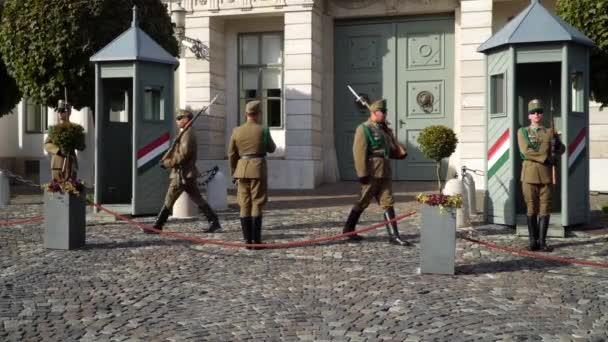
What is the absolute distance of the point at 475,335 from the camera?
514cm

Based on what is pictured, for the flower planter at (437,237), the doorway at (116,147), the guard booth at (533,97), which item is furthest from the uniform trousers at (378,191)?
the doorway at (116,147)

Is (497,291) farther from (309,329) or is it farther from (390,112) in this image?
(390,112)

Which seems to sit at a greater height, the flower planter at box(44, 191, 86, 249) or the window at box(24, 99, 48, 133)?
the window at box(24, 99, 48, 133)

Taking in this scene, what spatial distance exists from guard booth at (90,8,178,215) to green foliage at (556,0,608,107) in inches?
233

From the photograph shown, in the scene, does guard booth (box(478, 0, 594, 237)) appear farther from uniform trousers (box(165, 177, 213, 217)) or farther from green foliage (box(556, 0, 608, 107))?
uniform trousers (box(165, 177, 213, 217))

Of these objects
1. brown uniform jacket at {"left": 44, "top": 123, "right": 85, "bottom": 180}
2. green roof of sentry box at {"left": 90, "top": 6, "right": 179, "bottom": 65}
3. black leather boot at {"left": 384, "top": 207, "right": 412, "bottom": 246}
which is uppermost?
green roof of sentry box at {"left": 90, "top": 6, "right": 179, "bottom": 65}

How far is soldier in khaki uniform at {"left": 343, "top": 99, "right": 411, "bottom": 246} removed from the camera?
28.8ft

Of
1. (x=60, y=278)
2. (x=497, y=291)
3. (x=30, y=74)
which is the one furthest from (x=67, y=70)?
(x=497, y=291)

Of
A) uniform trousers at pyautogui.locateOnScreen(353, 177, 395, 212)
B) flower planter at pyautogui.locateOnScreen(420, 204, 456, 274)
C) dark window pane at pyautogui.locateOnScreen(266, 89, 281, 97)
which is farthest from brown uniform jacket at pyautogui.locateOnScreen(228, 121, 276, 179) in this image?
dark window pane at pyautogui.locateOnScreen(266, 89, 281, 97)

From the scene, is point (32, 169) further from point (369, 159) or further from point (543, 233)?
point (543, 233)

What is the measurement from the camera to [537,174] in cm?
855

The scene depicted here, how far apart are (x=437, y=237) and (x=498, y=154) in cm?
339

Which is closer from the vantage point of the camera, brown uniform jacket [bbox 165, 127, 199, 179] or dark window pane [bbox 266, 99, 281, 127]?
brown uniform jacket [bbox 165, 127, 199, 179]

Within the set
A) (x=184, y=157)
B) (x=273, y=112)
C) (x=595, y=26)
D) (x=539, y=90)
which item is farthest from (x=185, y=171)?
(x=273, y=112)
